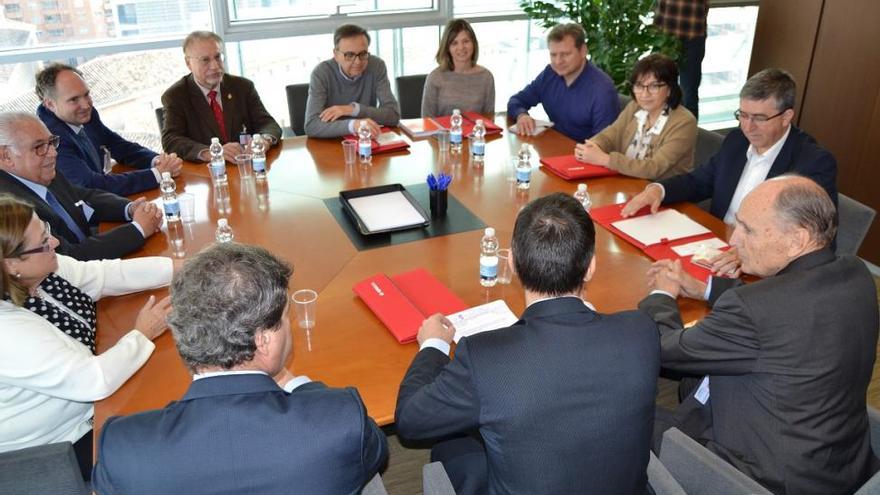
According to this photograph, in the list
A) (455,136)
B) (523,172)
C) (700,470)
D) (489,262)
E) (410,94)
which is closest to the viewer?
(700,470)

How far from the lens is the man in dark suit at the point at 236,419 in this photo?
135cm

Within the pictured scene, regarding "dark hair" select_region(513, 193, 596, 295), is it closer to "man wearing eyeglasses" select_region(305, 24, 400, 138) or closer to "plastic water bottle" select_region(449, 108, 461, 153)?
"plastic water bottle" select_region(449, 108, 461, 153)

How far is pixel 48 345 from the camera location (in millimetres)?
1917

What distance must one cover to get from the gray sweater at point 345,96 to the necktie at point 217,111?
0.54m

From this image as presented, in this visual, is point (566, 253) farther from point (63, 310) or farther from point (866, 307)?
point (63, 310)

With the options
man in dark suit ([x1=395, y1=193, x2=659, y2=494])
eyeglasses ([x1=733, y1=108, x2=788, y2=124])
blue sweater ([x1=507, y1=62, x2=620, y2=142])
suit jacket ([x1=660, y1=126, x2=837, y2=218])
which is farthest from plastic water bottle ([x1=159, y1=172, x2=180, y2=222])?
eyeglasses ([x1=733, y1=108, x2=788, y2=124])

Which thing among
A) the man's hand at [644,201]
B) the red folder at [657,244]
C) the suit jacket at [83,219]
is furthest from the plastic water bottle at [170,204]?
the man's hand at [644,201]

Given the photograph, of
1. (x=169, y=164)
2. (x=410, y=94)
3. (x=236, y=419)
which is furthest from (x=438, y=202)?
(x=410, y=94)

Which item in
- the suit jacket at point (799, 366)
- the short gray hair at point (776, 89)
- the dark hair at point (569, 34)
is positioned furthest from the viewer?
the dark hair at point (569, 34)

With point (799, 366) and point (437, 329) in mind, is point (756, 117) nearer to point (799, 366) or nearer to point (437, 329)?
point (799, 366)

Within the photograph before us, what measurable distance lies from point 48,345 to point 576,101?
3.40 metres

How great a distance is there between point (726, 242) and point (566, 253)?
1.44 meters

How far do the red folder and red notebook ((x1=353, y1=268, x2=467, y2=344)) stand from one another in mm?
868

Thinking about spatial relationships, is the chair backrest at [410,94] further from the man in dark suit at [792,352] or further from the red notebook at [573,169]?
the man in dark suit at [792,352]
